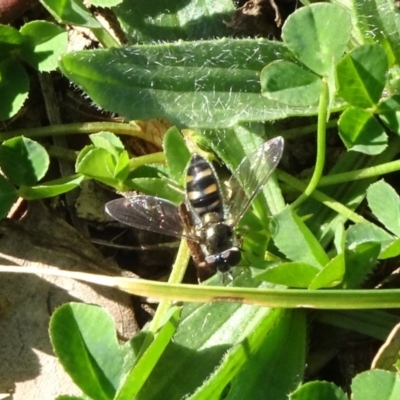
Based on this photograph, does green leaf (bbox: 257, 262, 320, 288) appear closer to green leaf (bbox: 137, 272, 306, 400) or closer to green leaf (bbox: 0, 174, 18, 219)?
green leaf (bbox: 137, 272, 306, 400)

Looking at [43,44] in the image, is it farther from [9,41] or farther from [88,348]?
[88,348]

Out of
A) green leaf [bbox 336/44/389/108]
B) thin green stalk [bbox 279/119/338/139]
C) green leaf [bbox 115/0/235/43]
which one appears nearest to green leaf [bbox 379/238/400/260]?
green leaf [bbox 336/44/389/108]

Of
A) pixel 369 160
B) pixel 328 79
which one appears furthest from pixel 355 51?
pixel 369 160

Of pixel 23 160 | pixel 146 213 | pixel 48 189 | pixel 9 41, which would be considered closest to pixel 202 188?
pixel 146 213

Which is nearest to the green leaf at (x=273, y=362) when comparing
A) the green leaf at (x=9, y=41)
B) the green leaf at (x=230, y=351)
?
the green leaf at (x=230, y=351)

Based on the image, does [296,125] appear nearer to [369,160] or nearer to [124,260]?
[369,160]
